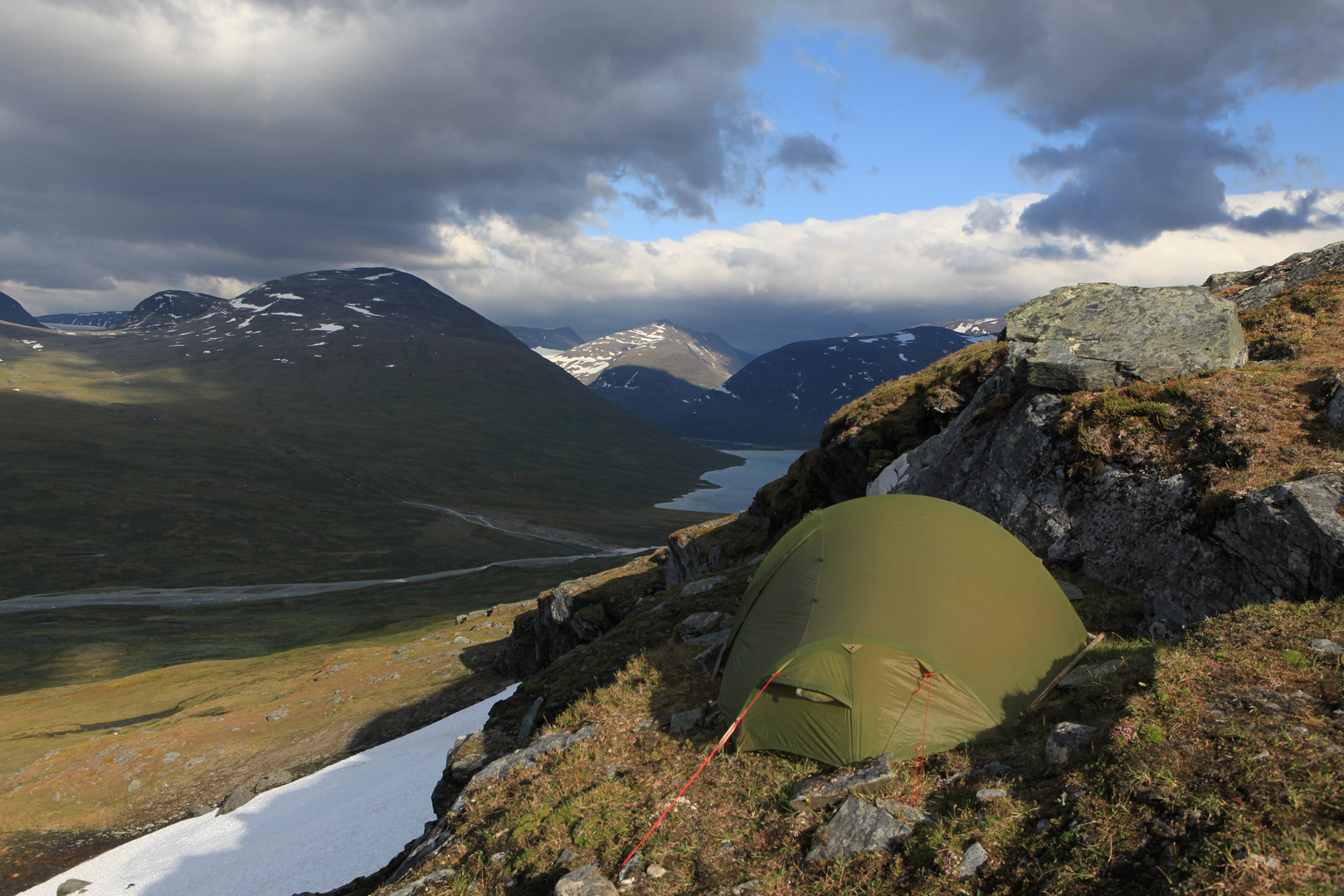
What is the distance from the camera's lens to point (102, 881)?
2702 centimetres

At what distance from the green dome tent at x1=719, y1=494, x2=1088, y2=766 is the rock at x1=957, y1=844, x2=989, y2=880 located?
2476 millimetres

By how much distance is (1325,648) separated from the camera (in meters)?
8.38

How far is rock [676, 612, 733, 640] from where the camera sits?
57.0 feet

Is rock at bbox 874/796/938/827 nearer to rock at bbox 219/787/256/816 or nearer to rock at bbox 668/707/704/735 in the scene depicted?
rock at bbox 668/707/704/735

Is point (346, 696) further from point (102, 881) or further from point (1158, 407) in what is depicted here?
point (1158, 407)

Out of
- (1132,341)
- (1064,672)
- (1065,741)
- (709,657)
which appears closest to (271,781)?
(709,657)

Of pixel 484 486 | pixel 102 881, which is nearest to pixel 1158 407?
pixel 102 881

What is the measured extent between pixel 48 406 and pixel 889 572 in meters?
258

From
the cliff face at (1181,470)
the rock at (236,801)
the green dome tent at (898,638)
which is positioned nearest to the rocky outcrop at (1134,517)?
the cliff face at (1181,470)

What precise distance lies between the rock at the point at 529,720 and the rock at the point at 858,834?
9.50 meters

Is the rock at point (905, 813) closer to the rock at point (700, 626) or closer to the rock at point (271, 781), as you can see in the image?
the rock at point (700, 626)

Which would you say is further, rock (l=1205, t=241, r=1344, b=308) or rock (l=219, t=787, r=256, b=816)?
rock (l=219, t=787, r=256, b=816)

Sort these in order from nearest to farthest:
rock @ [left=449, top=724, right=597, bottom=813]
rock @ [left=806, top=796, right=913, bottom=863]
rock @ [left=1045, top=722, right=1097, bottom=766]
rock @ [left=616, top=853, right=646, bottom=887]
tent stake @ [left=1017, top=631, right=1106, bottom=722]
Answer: rock @ [left=806, top=796, right=913, bottom=863] → rock @ [left=1045, top=722, right=1097, bottom=766] → rock @ [left=616, top=853, right=646, bottom=887] → tent stake @ [left=1017, top=631, right=1106, bottom=722] → rock @ [left=449, top=724, right=597, bottom=813]

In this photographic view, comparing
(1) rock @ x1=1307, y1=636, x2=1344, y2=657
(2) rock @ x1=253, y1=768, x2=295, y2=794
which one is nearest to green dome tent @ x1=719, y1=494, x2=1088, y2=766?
(1) rock @ x1=1307, y1=636, x2=1344, y2=657
